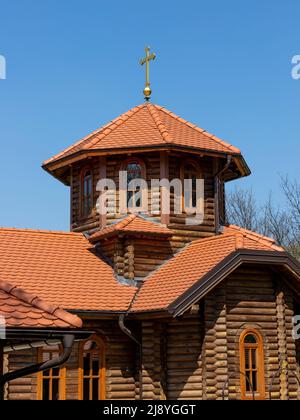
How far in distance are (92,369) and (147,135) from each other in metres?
6.43

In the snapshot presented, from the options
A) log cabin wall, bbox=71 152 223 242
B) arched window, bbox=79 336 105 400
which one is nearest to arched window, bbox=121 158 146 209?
log cabin wall, bbox=71 152 223 242

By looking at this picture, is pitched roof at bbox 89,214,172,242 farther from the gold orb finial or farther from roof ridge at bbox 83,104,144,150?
the gold orb finial

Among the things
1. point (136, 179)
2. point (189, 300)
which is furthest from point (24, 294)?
point (136, 179)

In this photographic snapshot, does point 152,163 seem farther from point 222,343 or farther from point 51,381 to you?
point 51,381

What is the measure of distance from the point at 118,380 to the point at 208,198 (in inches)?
221

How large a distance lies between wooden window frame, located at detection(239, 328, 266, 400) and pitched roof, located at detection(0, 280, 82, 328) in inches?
338

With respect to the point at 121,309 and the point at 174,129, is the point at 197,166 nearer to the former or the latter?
the point at 174,129

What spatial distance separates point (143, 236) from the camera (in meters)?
17.6

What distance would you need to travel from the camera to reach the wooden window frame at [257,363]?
15.9 meters

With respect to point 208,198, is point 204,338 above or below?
below

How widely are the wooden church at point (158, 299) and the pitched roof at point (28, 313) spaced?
6787 millimetres

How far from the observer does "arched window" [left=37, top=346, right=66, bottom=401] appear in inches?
623

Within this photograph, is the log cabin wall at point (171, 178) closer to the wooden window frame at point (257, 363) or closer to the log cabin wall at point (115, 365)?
the log cabin wall at point (115, 365)

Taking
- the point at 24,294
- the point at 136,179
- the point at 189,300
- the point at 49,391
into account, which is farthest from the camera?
the point at 136,179
